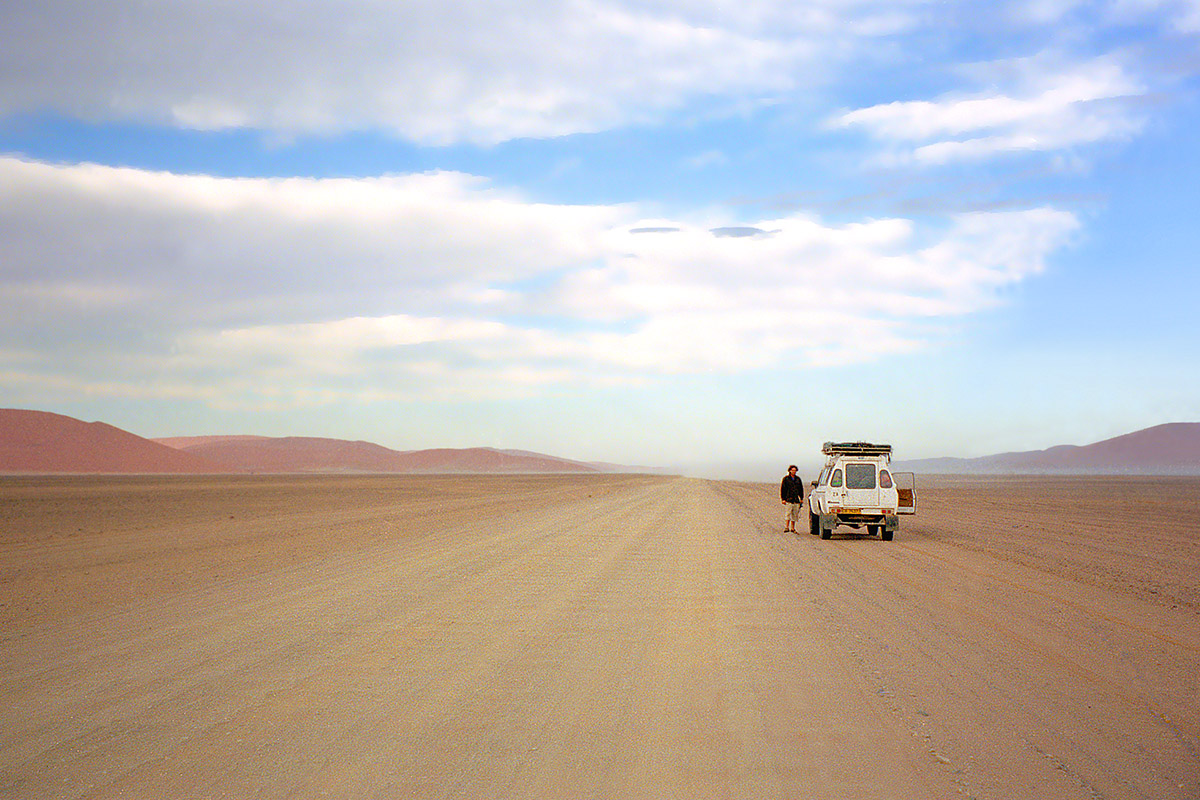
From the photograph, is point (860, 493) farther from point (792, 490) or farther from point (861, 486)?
point (792, 490)

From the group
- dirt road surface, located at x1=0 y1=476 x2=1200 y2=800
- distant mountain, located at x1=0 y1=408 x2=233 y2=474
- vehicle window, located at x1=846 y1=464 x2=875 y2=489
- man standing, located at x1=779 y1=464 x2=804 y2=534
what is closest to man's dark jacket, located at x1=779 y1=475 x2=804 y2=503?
man standing, located at x1=779 y1=464 x2=804 y2=534

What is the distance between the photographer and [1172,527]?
26.6 metres

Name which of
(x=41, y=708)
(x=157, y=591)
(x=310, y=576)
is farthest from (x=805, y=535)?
(x=41, y=708)

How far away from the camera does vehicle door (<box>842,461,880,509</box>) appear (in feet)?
73.9

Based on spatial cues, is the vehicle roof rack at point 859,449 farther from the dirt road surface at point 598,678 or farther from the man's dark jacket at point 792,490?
the dirt road surface at point 598,678

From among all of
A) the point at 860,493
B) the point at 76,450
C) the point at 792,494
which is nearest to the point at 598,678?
the point at 860,493

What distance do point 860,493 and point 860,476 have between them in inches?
21.3

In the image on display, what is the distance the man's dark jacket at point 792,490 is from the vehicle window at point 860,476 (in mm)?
1632

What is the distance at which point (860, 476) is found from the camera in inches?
904

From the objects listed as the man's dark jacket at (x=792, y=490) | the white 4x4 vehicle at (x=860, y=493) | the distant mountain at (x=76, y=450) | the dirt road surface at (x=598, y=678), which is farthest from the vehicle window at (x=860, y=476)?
the distant mountain at (x=76, y=450)

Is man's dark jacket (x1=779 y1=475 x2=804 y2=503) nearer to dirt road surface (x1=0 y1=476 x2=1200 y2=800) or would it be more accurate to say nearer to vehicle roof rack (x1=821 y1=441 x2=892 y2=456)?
vehicle roof rack (x1=821 y1=441 x2=892 y2=456)

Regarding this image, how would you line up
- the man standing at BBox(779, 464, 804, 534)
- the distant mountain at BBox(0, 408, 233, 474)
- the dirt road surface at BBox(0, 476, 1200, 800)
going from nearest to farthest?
the dirt road surface at BBox(0, 476, 1200, 800) → the man standing at BBox(779, 464, 804, 534) → the distant mountain at BBox(0, 408, 233, 474)

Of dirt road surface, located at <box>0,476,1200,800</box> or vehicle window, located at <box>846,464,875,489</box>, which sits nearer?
dirt road surface, located at <box>0,476,1200,800</box>

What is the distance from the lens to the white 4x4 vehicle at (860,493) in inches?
885
